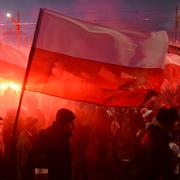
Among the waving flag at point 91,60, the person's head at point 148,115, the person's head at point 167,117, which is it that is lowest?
the person's head at point 167,117

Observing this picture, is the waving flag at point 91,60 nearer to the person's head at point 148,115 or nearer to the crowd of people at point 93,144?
the crowd of people at point 93,144

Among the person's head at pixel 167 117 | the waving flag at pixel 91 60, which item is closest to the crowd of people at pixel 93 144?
the person's head at pixel 167 117

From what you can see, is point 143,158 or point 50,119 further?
point 50,119

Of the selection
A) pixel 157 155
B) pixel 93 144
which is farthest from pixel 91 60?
pixel 93 144

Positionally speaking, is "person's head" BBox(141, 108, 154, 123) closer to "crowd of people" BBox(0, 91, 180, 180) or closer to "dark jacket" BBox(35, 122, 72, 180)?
"crowd of people" BBox(0, 91, 180, 180)

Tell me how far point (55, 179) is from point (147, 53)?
7.18 feet

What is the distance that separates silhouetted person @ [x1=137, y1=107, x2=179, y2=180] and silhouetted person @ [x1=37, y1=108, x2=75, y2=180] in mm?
1134

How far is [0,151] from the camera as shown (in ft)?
24.3

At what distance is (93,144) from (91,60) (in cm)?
552

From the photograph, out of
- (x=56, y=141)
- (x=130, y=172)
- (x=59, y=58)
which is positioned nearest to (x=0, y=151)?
(x=56, y=141)

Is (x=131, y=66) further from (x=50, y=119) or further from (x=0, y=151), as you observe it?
(x=50, y=119)

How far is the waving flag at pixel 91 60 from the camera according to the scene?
5.29m

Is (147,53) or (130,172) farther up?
(147,53)

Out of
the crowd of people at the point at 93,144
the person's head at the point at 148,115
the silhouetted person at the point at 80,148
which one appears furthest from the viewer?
the silhouetted person at the point at 80,148
